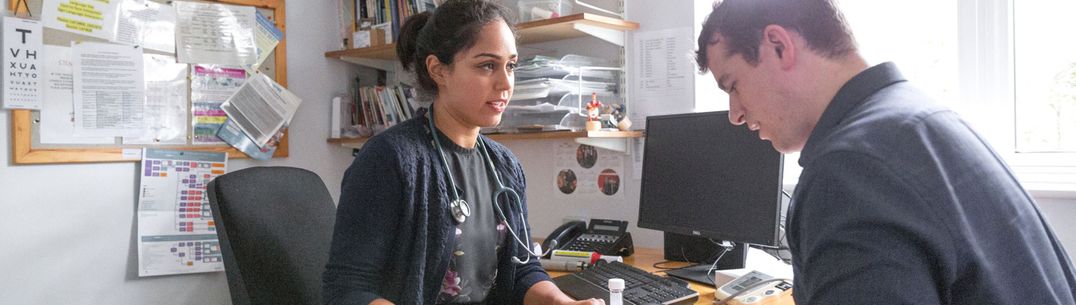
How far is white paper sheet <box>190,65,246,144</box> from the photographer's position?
2582 mm

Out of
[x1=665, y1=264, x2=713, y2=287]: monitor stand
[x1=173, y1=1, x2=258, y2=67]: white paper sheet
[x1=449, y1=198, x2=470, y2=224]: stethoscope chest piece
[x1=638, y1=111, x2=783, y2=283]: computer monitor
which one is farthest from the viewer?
[x1=173, y1=1, x2=258, y2=67]: white paper sheet

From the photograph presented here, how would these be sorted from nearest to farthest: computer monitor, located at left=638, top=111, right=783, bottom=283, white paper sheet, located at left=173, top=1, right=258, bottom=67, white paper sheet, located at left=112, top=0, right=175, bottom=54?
computer monitor, located at left=638, top=111, right=783, bottom=283 → white paper sheet, located at left=112, top=0, right=175, bottom=54 → white paper sheet, located at left=173, top=1, right=258, bottom=67

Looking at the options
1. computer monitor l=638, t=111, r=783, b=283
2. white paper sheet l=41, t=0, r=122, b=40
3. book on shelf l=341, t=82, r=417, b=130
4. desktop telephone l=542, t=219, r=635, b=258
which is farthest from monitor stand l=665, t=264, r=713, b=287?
white paper sheet l=41, t=0, r=122, b=40

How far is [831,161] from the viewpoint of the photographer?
0.75 metres

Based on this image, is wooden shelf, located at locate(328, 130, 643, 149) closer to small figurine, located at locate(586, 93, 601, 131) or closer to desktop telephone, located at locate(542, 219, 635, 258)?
small figurine, located at locate(586, 93, 601, 131)

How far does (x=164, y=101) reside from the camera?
8.23 ft

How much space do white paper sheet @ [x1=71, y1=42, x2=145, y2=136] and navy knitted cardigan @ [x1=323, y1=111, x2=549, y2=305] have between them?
4.40ft

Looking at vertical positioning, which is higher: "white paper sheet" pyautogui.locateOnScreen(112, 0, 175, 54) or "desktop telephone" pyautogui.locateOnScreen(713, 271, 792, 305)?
"white paper sheet" pyautogui.locateOnScreen(112, 0, 175, 54)

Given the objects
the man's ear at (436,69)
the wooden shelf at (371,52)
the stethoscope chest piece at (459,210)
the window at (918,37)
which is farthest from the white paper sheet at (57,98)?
the window at (918,37)

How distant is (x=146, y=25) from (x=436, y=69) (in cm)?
138

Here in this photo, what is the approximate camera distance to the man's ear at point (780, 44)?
907mm

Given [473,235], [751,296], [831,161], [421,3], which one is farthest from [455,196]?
[421,3]

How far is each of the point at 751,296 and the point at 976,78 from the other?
910 mm

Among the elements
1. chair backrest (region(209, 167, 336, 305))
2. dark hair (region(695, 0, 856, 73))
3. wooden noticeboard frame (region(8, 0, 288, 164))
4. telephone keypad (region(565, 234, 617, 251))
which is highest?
dark hair (region(695, 0, 856, 73))
